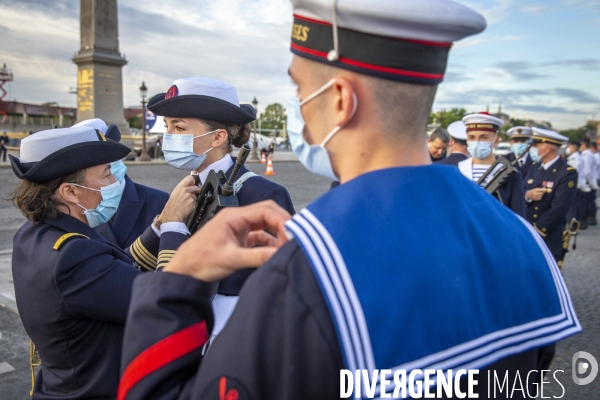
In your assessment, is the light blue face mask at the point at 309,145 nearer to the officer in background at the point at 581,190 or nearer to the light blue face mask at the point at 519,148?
the light blue face mask at the point at 519,148

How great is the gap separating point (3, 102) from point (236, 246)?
80595 mm

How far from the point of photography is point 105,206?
2.73 metres

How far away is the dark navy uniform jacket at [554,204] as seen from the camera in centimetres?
600

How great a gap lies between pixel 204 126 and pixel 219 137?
0.12 meters

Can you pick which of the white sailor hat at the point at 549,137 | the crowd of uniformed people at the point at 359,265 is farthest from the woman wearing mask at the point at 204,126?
the white sailor hat at the point at 549,137

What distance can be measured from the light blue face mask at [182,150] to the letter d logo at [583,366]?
3.57 meters

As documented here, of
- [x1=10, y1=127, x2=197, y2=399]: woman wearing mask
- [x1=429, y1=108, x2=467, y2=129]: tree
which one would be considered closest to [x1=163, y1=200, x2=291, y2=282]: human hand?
[x1=10, y1=127, x2=197, y2=399]: woman wearing mask

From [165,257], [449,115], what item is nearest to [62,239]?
[165,257]

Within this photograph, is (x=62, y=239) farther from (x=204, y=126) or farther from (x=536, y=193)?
(x=536, y=193)

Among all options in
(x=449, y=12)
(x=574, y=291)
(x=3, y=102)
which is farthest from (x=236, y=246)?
A: (x=3, y=102)

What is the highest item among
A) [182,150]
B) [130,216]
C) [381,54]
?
[381,54]

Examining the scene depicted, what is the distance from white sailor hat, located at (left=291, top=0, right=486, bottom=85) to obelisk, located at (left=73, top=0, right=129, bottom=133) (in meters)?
35.6

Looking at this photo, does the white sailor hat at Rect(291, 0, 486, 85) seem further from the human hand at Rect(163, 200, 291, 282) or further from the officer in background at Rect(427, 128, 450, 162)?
the officer in background at Rect(427, 128, 450, 162)

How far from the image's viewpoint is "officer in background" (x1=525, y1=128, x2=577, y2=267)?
6.02 metres
